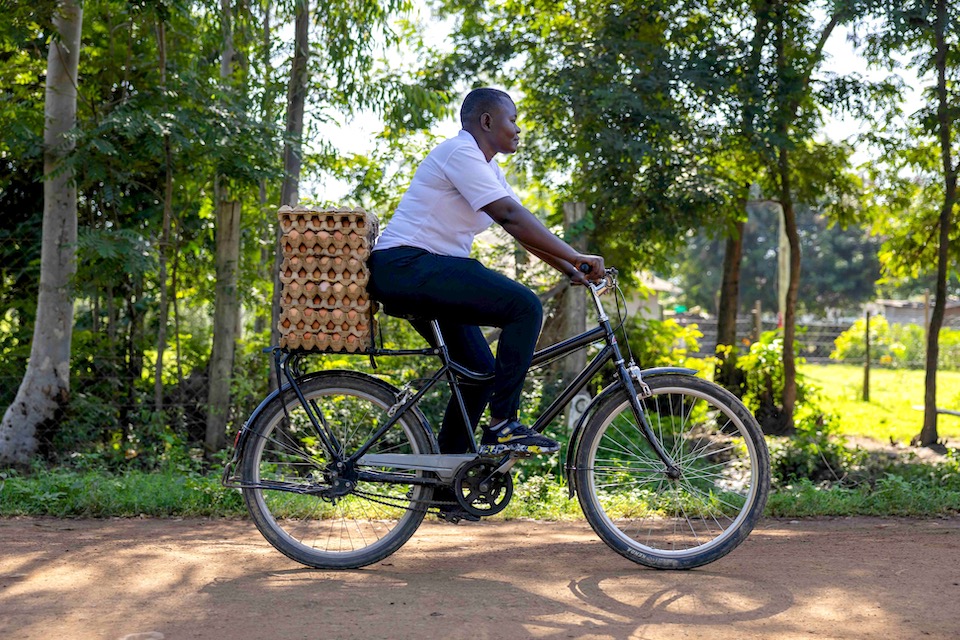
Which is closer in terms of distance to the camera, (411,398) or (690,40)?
(411,398)

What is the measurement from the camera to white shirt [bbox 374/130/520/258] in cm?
422

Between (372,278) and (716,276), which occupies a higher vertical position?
(716,276)

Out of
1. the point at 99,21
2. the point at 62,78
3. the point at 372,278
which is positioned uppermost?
the point at 99,21

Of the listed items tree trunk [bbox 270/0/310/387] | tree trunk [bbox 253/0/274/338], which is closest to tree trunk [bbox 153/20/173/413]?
tree trunk [bbox 253/0/274/338]

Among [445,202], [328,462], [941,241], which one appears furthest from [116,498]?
[941,241]

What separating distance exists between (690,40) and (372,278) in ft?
21.6

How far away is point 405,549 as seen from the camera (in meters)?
4.96

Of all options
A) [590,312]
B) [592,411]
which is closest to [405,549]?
[592,411]

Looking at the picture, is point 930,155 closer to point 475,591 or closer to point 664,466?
point 664,466

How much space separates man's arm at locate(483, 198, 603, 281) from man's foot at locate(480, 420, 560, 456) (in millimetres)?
675

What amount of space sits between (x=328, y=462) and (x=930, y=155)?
28.5 ft

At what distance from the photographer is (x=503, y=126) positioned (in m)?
4.39

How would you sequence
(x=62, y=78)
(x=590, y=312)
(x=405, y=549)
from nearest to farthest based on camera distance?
(x=405, y=549), (x=62, y=78), (x=590, y=312)

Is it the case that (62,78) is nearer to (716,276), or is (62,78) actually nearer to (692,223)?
(692,223)
